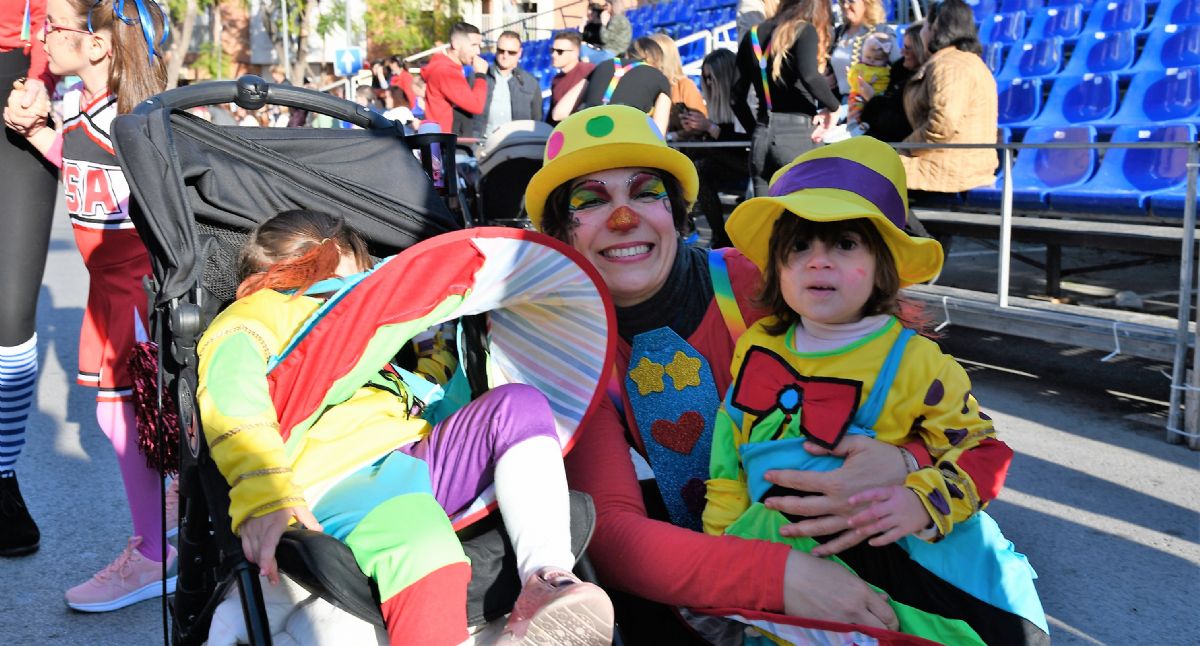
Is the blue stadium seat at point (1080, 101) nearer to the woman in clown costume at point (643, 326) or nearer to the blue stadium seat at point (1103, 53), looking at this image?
the blue stadium seat at point (1103, 53)

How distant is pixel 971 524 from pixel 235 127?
2.18 m

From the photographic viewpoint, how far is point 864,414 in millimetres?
2006

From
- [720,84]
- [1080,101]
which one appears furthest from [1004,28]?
[720,84]

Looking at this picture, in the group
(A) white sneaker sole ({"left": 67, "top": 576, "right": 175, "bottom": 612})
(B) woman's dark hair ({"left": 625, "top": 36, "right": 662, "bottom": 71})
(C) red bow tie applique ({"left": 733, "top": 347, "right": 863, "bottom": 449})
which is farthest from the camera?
(B) woman's dark hair ({"left": 625, "top": 36, "right": 662, "bottom": 71})

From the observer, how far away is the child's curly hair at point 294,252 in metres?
2.41

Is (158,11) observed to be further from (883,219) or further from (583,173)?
(883,219)

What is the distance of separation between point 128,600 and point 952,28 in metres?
5.84

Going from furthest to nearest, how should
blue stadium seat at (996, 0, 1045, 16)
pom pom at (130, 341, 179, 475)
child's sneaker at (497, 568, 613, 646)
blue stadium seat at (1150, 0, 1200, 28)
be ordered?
blue stadium seat at (996, 0, 1045, 16)
blue stadium seat at (1150, 0, 1200, 28)
pom pom at (130, 341, 179, 475)
child's sneaker at (497, 568, 613, 646)

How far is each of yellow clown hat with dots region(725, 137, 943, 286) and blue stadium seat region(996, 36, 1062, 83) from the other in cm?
818

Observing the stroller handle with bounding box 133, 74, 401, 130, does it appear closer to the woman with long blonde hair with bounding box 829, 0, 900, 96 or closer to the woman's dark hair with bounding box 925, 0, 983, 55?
the woman's dark hair with bounding box 925, 0, 983, 55

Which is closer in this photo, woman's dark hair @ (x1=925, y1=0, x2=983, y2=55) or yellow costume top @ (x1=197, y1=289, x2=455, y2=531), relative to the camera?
yellow costume top @ (x1=197, y1=289, x2=455, y2=531)

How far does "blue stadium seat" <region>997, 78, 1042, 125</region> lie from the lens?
357 inches

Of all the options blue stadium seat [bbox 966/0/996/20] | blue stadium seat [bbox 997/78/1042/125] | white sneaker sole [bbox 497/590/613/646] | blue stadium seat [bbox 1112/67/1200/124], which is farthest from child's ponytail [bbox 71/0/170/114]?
blue stadium seat [bbox 966/0/996/20]

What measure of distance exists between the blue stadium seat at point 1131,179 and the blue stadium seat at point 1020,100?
54.9 inches
